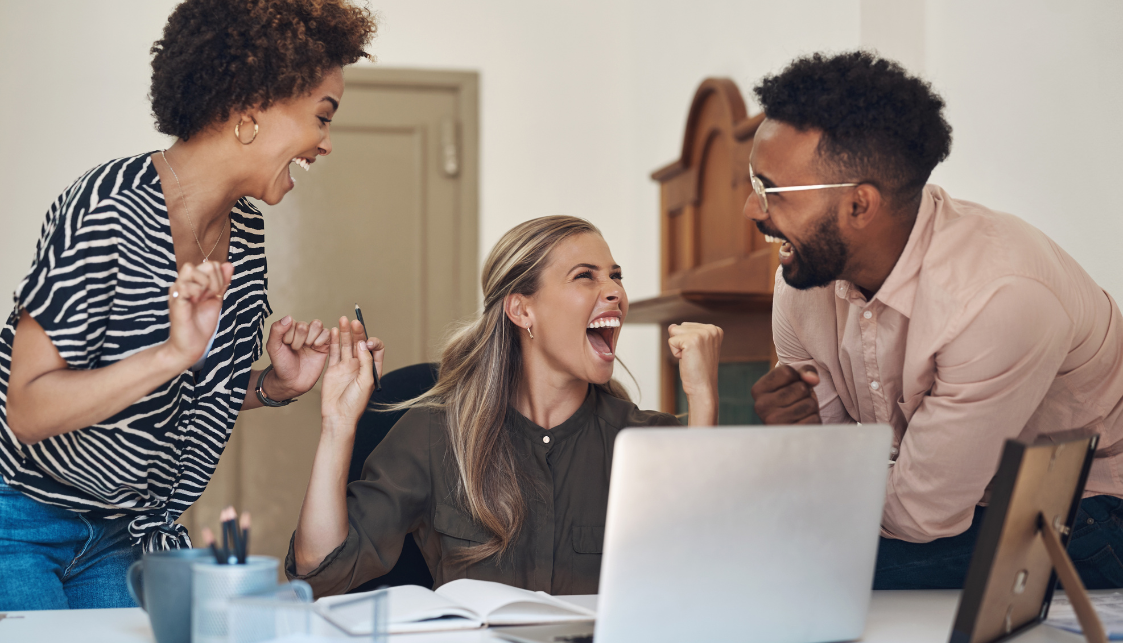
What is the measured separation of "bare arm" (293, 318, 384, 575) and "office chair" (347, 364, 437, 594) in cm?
15

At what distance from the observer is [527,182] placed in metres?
3.79

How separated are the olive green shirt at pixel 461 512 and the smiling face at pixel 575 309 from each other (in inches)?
4.6

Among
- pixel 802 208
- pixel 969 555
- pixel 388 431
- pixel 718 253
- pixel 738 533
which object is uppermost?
pixel 802 208

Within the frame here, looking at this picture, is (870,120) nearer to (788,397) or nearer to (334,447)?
(788,397)

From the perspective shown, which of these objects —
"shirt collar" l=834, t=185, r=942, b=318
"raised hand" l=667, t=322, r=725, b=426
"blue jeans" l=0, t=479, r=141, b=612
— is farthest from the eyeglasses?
"blue jeans" l=0, t=479, r=141, b=612

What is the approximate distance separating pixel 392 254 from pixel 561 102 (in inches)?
38.2

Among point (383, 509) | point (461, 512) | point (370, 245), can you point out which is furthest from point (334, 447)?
point (370, 245)

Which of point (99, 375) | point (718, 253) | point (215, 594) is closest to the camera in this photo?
point (215, 594)

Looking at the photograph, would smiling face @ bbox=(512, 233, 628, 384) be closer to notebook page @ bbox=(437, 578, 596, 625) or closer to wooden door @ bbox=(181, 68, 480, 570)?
notebook page @ bbox=(437, 578, 596, 625)

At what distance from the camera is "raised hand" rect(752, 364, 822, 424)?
54.1 inches

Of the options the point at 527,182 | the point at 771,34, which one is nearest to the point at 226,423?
the point at 771,34

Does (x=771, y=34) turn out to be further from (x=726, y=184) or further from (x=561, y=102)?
(x=561, y=102)

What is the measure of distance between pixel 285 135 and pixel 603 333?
0.77 meters

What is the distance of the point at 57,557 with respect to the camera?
52.4 inches
